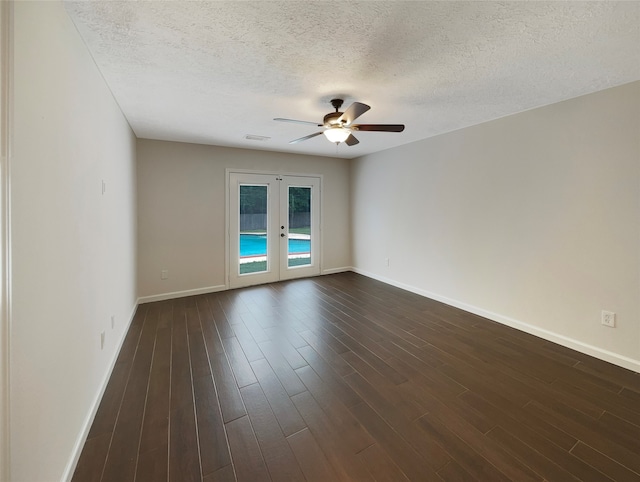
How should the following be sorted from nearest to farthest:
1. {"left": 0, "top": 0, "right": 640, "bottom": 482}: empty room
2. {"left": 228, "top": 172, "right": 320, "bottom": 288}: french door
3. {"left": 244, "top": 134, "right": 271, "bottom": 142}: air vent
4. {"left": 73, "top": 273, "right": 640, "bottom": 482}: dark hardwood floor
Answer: {"left": 0, "top": 0, "right": 640, "bottom": 482}: empty room → {"left": 73, "top": 273, "right": 640, "bottom": 482}: dark hardwood floor → {"left": 244, "top": 134, "right": 271, "bottom": 142}: air vent → {"left": 228, "top": 172, "right": 320, "bottom": 288}: french door

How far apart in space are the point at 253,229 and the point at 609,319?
4598 millimetres

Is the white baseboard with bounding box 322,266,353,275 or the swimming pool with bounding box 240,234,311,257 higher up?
the swimming pool with bounding box 240,234,311,257

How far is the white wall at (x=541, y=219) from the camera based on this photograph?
7.91 feet

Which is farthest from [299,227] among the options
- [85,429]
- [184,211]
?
[85,429]

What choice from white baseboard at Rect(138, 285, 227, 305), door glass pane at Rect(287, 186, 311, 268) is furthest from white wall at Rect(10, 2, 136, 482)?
door glass pane at Rect(287, 186, 311, 268)

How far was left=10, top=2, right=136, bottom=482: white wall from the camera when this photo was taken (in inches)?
40.8

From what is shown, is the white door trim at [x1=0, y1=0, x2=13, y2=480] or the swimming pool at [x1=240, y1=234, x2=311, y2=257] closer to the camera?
the white door trim at [x1=0, y1=0, x2=13, y2=480]

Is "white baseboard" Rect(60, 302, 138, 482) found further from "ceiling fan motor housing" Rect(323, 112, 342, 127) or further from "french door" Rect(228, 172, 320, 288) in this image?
"ceiling fan motor housing" Rect(323, 112, 342, 127)

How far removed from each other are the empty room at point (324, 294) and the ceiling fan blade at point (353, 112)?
3 centimetres

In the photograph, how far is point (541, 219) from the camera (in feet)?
9.61

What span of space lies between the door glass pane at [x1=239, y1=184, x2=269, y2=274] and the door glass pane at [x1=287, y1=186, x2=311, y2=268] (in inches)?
19.8

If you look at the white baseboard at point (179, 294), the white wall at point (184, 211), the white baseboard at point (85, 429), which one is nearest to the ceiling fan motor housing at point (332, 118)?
the white wall at point (184, 211)

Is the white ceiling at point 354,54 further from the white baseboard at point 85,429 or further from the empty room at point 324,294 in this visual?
the white baseboard at point 85,429

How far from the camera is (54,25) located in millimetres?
1359
